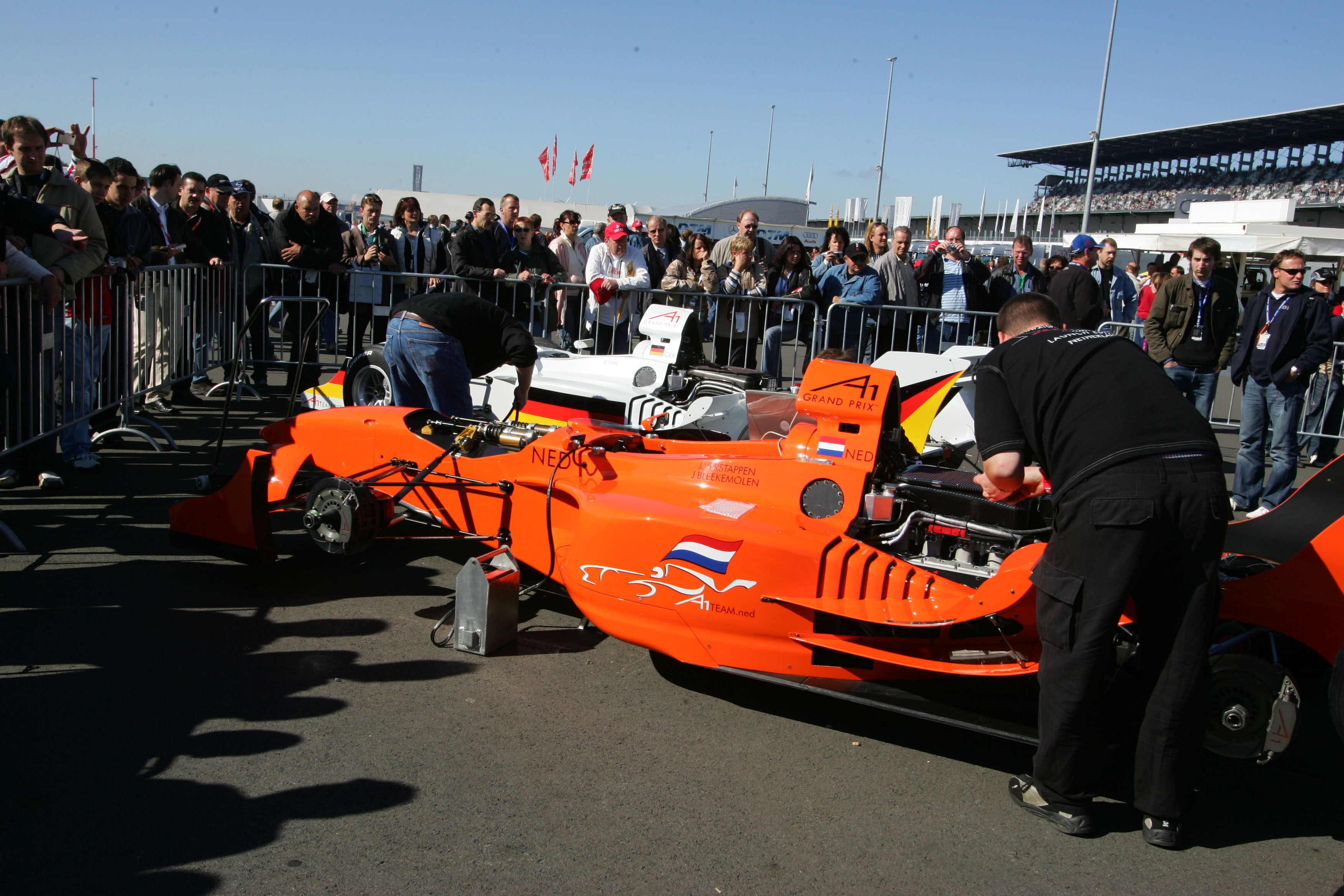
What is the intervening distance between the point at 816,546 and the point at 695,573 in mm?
476

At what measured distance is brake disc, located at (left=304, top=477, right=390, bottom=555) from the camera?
452 cm

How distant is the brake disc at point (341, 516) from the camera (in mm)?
4516

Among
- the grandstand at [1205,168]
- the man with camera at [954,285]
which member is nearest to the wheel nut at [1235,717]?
the man with camera at [954,285]

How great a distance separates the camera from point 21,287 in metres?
6.01

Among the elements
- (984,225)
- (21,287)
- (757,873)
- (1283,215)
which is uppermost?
(984,225)

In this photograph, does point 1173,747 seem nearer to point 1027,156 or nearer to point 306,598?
point 306,598

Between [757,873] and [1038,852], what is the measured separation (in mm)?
936

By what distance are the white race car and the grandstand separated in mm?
41138

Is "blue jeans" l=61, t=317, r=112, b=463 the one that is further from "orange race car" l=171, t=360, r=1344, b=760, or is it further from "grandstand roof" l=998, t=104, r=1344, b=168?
"grandstand roof" l=998, t=104, r=1344, b=168

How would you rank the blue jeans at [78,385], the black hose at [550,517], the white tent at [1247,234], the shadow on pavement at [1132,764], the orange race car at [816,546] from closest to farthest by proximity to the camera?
the shadow on pavement at [1132,764]
the orange race car at [816,546]
the black hose at [550,517]
the blue jeans at [78,385]
the white tent at [1247,234]

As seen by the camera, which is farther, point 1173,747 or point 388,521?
point 388,521

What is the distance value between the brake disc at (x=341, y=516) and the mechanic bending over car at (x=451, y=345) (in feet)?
3.91

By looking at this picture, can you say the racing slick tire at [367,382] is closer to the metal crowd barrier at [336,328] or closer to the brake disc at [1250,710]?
the metal crowd barrier at [336,328]

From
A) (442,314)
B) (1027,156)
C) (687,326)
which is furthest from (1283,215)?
(1027,156)
